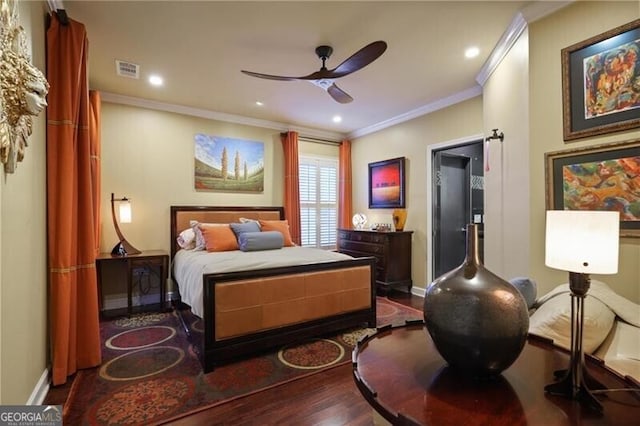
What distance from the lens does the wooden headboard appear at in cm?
421

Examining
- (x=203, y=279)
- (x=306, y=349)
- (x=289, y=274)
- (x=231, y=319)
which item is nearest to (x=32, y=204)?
(x=203, y=279)

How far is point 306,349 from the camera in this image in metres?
2.69

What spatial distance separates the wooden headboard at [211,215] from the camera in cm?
421

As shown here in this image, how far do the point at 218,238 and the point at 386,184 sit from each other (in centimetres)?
275

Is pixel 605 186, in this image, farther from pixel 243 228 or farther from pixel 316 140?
pixel 316 140

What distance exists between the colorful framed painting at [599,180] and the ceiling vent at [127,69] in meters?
3.84

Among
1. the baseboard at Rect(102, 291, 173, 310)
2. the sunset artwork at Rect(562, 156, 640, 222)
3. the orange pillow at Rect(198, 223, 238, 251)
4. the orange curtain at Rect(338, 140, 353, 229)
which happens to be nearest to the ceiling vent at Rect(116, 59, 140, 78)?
the orange pillow at Rect(198, 223, 238, 251)

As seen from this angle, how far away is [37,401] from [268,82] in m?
3.32

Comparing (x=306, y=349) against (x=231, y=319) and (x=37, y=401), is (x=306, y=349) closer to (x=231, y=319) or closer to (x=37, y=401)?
(x=231, y=319)

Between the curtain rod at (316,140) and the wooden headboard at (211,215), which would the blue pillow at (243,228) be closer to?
the wooden headboard at (211,215)

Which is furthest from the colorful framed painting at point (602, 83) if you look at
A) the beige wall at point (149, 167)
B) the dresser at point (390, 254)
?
the beige wall at point (149, 167)

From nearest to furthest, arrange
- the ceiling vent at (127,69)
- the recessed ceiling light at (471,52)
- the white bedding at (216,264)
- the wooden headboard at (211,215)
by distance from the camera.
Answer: the white bedding at (216,264), the recessed ceiling light at (471,52), the ceiling vent at (127,69), the wooden headboard at (211,215)

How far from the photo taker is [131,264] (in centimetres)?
353

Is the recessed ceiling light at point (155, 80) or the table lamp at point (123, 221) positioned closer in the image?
the recessed ceiling light at point (155, 80)
